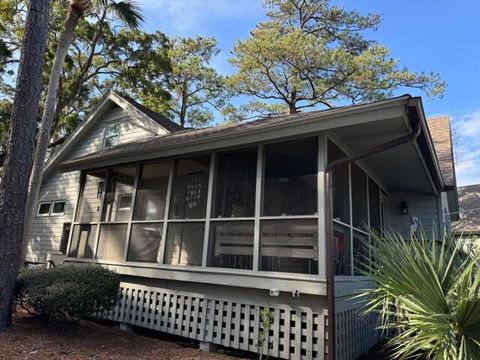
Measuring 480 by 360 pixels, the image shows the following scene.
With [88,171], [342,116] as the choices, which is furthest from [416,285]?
[88,171]

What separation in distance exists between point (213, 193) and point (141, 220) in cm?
195

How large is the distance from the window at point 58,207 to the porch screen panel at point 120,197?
20.7 ft

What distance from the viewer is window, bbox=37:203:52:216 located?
14261mm

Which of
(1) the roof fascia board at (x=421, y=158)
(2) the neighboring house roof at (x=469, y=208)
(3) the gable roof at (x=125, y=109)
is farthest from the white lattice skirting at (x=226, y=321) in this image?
(2) the neighboring house roof at (x=469, y=208)

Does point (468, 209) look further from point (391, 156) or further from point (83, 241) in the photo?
point (83, 241)

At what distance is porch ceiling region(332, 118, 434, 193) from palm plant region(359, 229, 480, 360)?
1.83 metres

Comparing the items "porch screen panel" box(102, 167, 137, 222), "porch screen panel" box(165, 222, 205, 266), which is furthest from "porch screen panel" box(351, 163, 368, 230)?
"porch screen panel" box(102, 167, 137, 222)

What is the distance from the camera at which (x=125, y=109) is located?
41.8 ft

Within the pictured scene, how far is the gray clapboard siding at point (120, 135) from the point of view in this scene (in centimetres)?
1226

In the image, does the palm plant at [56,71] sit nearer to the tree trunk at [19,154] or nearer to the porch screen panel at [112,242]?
the porch screen panel at [112,242]

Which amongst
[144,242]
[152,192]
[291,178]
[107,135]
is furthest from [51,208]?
[291,178]

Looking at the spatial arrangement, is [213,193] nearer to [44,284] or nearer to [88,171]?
[44,284]

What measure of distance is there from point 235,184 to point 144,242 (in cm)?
237

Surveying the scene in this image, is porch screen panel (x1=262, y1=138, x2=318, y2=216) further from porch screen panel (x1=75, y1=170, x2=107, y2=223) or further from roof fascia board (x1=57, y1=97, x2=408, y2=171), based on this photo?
porch screen panel (x1=75, y1=170, x2=107, y2=223)
